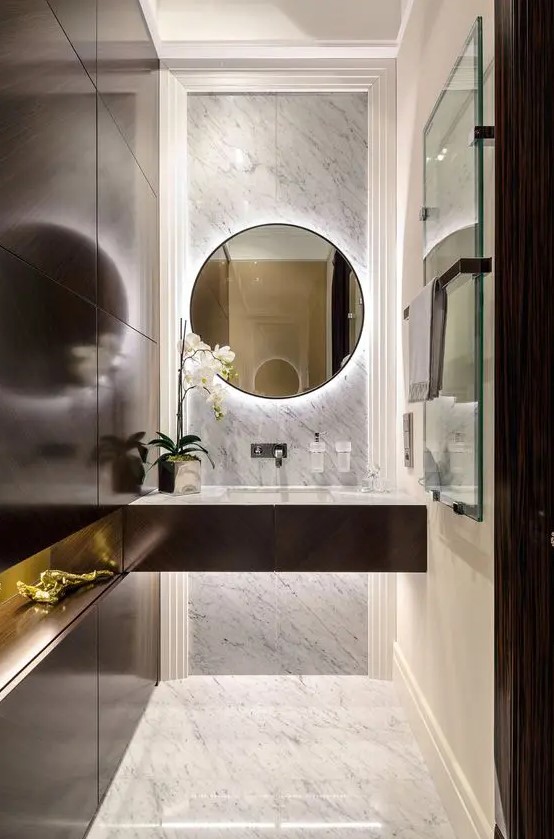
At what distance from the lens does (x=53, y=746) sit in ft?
4.31

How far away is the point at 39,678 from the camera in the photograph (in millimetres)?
1239

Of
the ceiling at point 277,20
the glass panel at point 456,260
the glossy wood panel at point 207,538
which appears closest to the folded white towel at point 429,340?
the glass panel at point 456,260

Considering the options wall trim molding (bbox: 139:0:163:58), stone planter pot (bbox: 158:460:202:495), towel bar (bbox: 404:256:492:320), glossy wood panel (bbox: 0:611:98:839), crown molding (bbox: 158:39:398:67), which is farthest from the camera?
crown molding (bbox: 158:39:398:67)

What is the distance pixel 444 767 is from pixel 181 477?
4.47ft

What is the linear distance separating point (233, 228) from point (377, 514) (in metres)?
1.45

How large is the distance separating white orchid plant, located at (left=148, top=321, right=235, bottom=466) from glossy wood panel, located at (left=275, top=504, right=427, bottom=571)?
51 cm

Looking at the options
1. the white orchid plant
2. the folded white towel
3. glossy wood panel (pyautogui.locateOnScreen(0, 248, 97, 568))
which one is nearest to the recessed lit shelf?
glossy wood panel (pyautogui.locateOnScreen(0, 248, 97, 568))

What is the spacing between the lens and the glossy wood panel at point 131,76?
184 centimetres

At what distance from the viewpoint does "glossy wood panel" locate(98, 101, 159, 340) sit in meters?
1.82

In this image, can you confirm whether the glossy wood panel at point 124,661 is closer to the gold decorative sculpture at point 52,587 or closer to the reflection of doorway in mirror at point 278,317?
the gold decorative sculpture at point 52,587

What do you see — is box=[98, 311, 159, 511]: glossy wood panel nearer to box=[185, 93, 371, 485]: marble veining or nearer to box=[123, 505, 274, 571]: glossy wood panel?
box=[123, 505, 274, 571]: glossy wood panel

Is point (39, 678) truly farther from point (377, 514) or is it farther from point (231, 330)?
point (231, 330)

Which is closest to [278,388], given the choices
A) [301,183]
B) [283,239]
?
[283,239]

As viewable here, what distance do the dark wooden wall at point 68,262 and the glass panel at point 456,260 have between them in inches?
39.7
